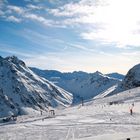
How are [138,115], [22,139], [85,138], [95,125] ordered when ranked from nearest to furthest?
[85,138], [22,139], [95,125], [138,115]

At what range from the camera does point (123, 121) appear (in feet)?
153

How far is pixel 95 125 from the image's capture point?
147ft

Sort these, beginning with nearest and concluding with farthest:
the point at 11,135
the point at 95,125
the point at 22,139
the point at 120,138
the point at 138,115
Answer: the point at 120,138 → the point at 22,139 → the point at 11,135 → the point at 95,125 → the point at 138,115

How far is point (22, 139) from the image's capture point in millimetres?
38719

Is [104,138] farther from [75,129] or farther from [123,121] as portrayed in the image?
[123,121]

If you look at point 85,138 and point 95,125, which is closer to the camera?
point 85,138

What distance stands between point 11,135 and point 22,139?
369 centimetres

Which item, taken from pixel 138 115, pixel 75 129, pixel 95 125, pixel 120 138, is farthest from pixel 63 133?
pixel 138 115

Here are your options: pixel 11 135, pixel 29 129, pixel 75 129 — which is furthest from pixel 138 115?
pixel 11 135

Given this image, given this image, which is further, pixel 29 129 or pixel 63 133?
pixel 29 129

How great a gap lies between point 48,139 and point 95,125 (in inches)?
355

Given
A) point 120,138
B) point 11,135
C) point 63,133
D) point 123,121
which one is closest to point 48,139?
point 63,133

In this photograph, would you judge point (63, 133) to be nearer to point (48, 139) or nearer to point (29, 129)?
point (48, 139)

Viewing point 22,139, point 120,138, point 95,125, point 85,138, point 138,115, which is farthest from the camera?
point 138,115
